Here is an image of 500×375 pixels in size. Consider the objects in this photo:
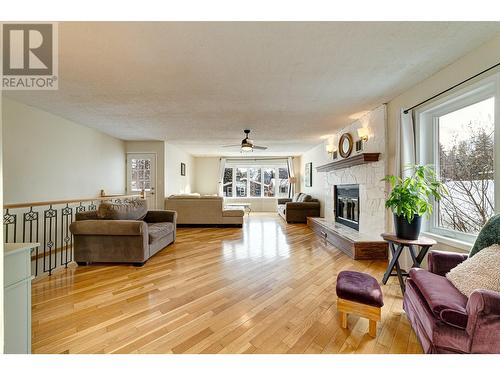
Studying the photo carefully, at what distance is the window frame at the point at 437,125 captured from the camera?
6.31 feet

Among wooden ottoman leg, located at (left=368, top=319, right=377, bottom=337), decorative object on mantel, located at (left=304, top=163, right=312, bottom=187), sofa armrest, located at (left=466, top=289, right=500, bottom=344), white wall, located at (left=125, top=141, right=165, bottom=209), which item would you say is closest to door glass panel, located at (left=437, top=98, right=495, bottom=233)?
sofa armrest, located at (left=466, top=289, right=500, bottom=344)

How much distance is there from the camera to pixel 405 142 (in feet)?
9.58

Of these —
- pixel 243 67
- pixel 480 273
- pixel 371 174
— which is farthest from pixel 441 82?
pixel 243 67

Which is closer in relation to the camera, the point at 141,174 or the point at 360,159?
the point at 360,159

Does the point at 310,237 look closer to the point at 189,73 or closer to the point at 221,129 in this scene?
the point at 221,129

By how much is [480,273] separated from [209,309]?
2.14 metres

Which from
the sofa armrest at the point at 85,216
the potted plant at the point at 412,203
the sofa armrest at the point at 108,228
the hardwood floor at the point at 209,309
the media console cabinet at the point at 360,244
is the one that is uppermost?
the potted plant at the point at 412,203

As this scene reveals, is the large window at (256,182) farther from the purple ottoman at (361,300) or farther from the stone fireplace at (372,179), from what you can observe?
the purple ottoman at (361,300)

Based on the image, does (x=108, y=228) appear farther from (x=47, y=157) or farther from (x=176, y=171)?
(x=176, y=171)

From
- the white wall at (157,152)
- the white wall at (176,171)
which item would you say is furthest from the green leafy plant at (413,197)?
the white wall at (176,171)

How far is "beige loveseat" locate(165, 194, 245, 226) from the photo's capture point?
616 cm

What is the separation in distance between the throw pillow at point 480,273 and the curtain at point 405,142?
1.53m

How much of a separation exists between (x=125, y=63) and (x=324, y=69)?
7.12ft
